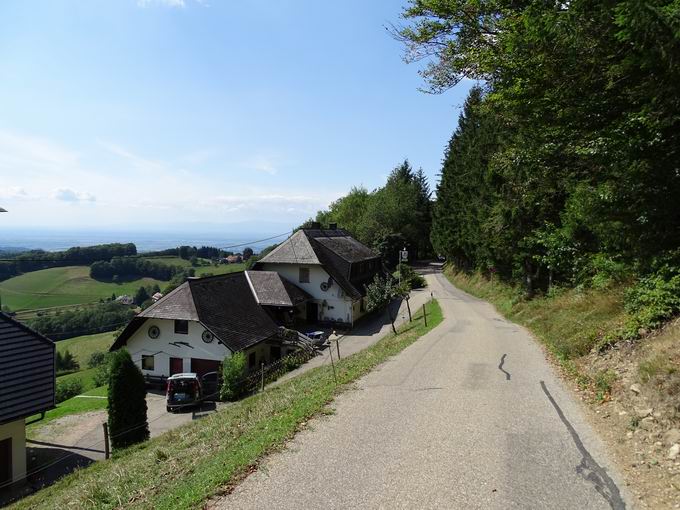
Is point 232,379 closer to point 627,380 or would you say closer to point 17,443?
point 17,443

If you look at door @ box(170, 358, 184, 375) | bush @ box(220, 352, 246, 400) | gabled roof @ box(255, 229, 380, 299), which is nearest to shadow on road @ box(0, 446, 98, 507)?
bush @ box(220, 352, 246, 400)

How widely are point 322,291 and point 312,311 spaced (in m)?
2.10

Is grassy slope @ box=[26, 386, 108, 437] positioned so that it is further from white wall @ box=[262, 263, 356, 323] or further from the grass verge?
the grass verge

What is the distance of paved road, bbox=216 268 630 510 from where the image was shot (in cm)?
573

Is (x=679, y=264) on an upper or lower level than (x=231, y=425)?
upper

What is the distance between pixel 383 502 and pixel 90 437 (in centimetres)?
1723

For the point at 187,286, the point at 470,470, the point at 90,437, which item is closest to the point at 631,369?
the point at 470,470

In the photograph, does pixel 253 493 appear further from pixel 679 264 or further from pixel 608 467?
pixel 679 264

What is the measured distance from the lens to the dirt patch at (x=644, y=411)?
5.84 meters

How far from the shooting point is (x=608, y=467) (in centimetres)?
645

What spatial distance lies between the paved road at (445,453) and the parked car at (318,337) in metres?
17.0

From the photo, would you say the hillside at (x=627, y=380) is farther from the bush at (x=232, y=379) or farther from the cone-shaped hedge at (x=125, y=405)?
the cone-shaped hedge at (x=125, y=405)

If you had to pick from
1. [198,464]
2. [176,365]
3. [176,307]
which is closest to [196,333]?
[176,307]

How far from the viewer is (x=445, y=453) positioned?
694 cm
